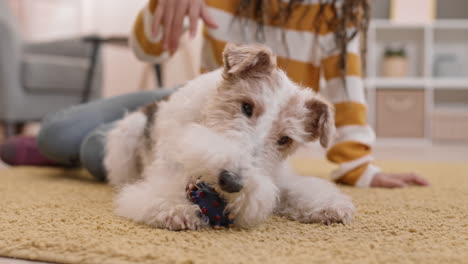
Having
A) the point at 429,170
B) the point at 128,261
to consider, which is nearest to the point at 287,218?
the point at 128,261

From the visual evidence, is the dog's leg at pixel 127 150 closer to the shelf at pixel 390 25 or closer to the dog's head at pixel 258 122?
the dog's head at pixel 258 122

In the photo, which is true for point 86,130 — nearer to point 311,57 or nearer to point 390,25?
point 311,57

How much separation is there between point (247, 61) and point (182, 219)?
435 millimetres

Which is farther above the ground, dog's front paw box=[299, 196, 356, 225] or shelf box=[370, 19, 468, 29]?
shelf box=[370, 19, 468, 29]

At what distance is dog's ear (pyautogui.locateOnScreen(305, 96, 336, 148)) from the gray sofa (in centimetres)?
341

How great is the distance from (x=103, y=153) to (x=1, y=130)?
130 inches

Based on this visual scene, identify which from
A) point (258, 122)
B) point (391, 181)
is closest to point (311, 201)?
point (258, 122)

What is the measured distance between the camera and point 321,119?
1.32 meters

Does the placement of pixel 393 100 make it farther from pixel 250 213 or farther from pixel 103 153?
pixel 250 213

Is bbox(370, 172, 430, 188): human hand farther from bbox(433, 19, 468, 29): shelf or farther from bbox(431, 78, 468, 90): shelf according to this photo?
bbox(433, 19, 468, 29): shelf

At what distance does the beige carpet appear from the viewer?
92 cm

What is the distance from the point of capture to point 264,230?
114 centimetres

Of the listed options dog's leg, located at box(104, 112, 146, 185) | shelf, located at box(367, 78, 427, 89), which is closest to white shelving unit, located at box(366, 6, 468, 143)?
shelf, located at box(367, 78, 427, 89)

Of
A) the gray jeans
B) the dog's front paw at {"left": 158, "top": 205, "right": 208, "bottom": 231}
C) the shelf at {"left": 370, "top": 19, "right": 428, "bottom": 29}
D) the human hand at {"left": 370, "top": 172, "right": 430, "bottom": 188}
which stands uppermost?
the shelf at {"left": 370, "top": 19, "right": 428, "bottom": 29}
